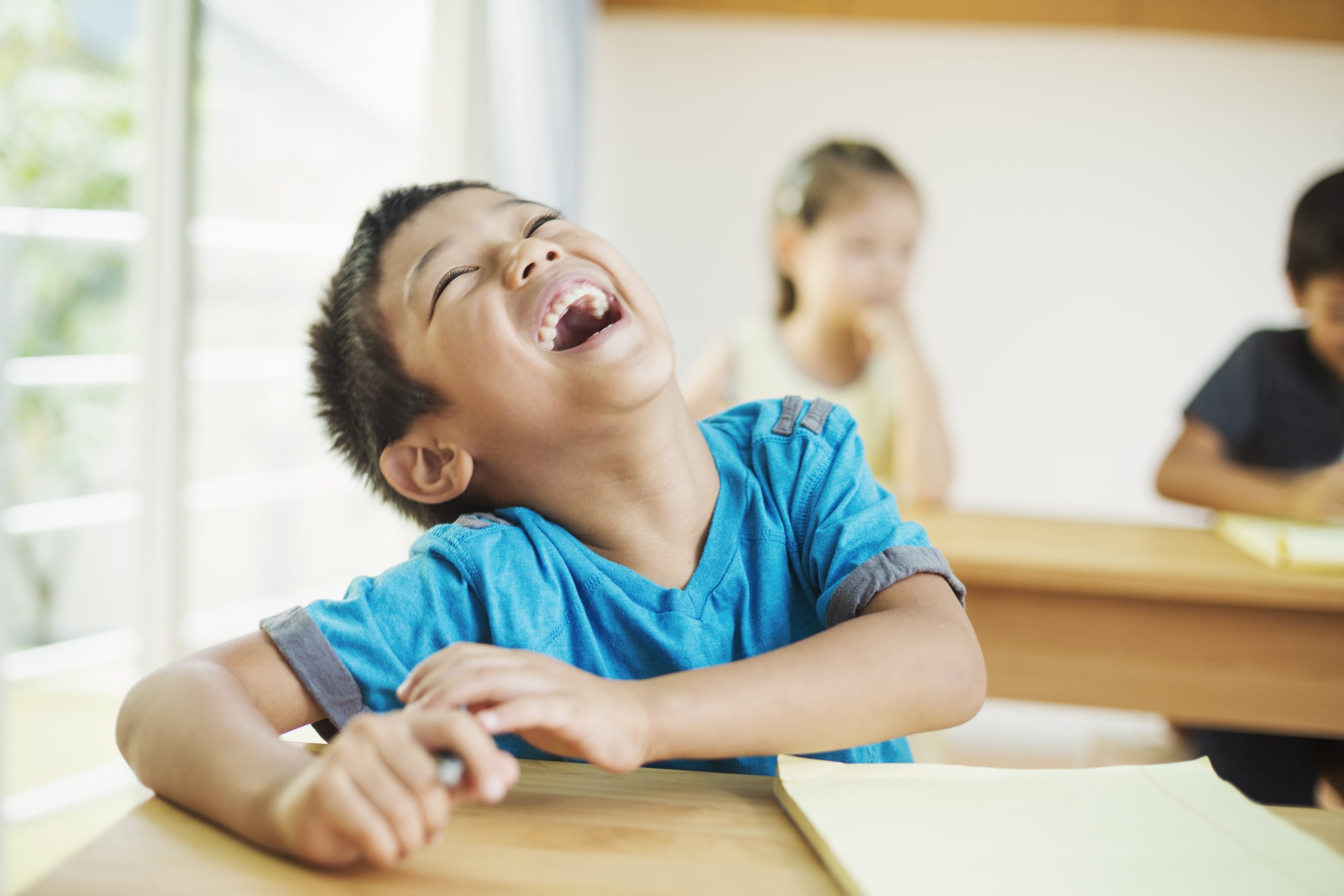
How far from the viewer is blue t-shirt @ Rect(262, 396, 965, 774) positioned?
68cm

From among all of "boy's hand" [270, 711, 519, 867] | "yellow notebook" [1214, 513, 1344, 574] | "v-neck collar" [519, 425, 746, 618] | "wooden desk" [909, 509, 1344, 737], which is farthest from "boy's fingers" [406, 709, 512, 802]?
"yellow notebook" [1214, 513, 1344, 574]

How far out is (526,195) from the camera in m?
3.16

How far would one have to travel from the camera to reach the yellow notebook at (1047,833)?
47cm

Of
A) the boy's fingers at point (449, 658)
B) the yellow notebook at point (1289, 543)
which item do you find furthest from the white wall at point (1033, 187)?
the boy's fingers at point (449, 658)

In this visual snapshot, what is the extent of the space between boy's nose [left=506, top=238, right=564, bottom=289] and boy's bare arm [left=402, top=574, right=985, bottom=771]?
1.04ft

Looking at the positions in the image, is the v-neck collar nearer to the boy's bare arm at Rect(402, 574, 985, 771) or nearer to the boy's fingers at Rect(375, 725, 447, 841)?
the boy's bare arm at Rect(402, 574, 985, 771)

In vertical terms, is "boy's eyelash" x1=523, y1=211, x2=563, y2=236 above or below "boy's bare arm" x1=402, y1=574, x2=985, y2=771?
above

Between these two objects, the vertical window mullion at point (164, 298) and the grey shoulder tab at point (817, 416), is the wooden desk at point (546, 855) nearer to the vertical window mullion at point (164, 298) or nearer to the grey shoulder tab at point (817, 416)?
the grey shoulder tab at point (817, 416)

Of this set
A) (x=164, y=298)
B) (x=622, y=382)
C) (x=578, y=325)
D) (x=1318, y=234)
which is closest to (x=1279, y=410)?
(x=1318, y=234)

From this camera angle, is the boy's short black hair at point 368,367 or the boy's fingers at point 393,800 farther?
the boy's short black hair at point 368,367

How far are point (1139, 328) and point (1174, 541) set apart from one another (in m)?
2.42

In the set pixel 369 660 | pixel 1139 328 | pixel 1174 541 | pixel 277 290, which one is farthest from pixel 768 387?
pixel 1139 328

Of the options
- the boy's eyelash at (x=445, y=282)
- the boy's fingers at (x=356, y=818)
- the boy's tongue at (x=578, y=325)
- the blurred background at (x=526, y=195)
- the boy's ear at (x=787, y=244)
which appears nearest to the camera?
the boy's fingers at (x=356, y=818)

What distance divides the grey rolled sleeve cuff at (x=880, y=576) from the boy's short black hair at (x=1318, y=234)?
1.61 metres
